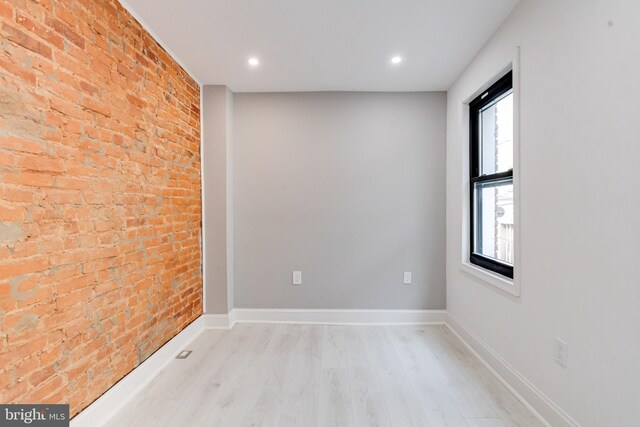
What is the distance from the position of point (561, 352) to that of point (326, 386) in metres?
1.36

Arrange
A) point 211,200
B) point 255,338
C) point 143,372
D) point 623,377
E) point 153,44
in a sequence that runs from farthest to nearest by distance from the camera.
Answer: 1. point 211,200
2. point 255,338
3. point 153,44
4. point 143,372
5. point 623,377

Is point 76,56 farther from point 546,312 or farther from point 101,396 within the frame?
point 546,312

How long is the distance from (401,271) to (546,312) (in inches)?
61.3

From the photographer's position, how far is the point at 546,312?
5.34ft

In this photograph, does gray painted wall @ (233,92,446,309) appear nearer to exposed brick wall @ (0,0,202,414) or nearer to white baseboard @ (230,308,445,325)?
white baseboard @ (230,308,445,325)

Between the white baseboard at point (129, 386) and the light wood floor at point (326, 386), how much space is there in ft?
0.17

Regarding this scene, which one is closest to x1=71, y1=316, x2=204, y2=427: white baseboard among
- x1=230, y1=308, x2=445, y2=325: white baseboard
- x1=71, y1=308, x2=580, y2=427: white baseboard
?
x1=71, y1=308, x2=580, y2=427: white baseboard

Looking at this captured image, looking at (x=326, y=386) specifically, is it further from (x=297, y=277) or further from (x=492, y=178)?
(x=492, y=178)

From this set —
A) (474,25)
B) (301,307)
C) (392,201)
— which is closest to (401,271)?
(392,201)

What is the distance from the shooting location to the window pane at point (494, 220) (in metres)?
2.21

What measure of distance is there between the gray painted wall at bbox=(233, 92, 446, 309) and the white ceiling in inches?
12.9

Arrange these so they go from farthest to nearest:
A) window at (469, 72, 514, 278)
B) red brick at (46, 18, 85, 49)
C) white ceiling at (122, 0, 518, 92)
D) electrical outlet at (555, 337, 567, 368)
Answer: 1. window at (469, 72, 514, 278)
2. white ceiling at (122, 0, 518, 92)
3. electrical outlet at (555, 337, 567, 368)
4. red brick at (46, 18, 85, 49)

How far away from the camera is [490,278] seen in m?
2.19

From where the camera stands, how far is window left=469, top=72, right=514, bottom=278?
2.20 m
